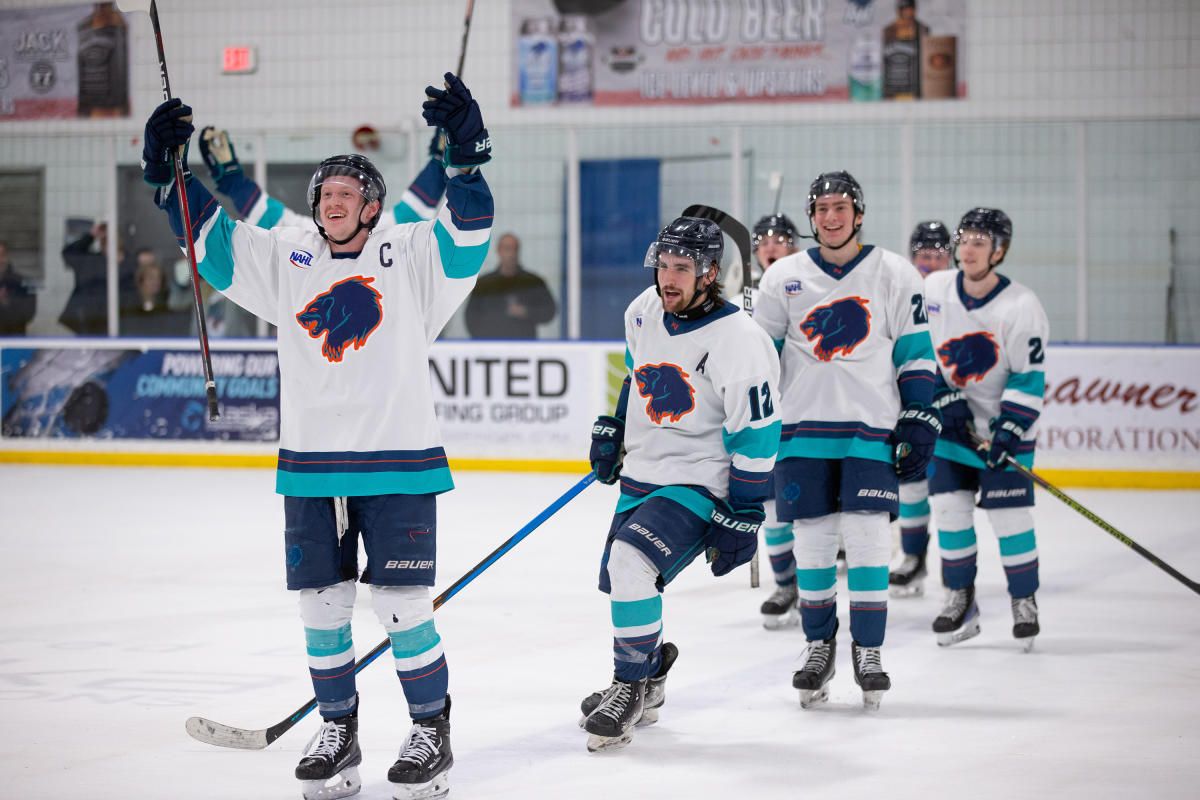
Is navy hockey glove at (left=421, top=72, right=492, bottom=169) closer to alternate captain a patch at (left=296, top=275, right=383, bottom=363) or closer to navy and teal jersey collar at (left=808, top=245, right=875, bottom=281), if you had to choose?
alternate captain a patch at (left=296, top=275, right=383, bottom=363)

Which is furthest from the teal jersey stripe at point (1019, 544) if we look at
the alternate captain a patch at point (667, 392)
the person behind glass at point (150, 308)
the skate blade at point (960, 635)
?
the person behind glass at point (150, 308)

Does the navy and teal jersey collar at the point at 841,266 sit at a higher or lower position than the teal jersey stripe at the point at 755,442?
higher

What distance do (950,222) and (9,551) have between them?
6.05 m

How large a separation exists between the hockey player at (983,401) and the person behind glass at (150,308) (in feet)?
20.5

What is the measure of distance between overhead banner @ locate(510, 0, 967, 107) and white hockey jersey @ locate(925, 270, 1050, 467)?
5972 mm

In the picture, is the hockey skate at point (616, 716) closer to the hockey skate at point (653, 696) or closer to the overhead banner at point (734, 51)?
the hockey skate at point (653, 696)

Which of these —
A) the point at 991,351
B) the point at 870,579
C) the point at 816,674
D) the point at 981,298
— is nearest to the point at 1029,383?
the point at 991,351

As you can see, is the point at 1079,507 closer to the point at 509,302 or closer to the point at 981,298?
the point at 981,298

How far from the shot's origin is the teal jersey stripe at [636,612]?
10.5 feet

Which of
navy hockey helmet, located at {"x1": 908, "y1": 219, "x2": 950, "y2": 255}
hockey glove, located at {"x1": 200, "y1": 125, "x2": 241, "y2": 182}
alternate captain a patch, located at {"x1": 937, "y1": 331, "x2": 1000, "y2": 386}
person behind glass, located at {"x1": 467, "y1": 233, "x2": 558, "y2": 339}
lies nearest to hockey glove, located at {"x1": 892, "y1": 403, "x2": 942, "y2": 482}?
alternate captain a patch, located at {"x1": 937, "y1": 331, "x2": 1000, "y2": 386}

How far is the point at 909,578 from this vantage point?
529cm

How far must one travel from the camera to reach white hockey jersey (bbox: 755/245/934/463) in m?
3.66

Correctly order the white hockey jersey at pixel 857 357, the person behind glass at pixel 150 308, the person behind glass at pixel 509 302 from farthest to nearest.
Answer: the person behind glass at pixel 150 308, the person behind glass at pixel 509 302, the white hockey jersey at pixel 857 357

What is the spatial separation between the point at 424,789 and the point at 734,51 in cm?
837
